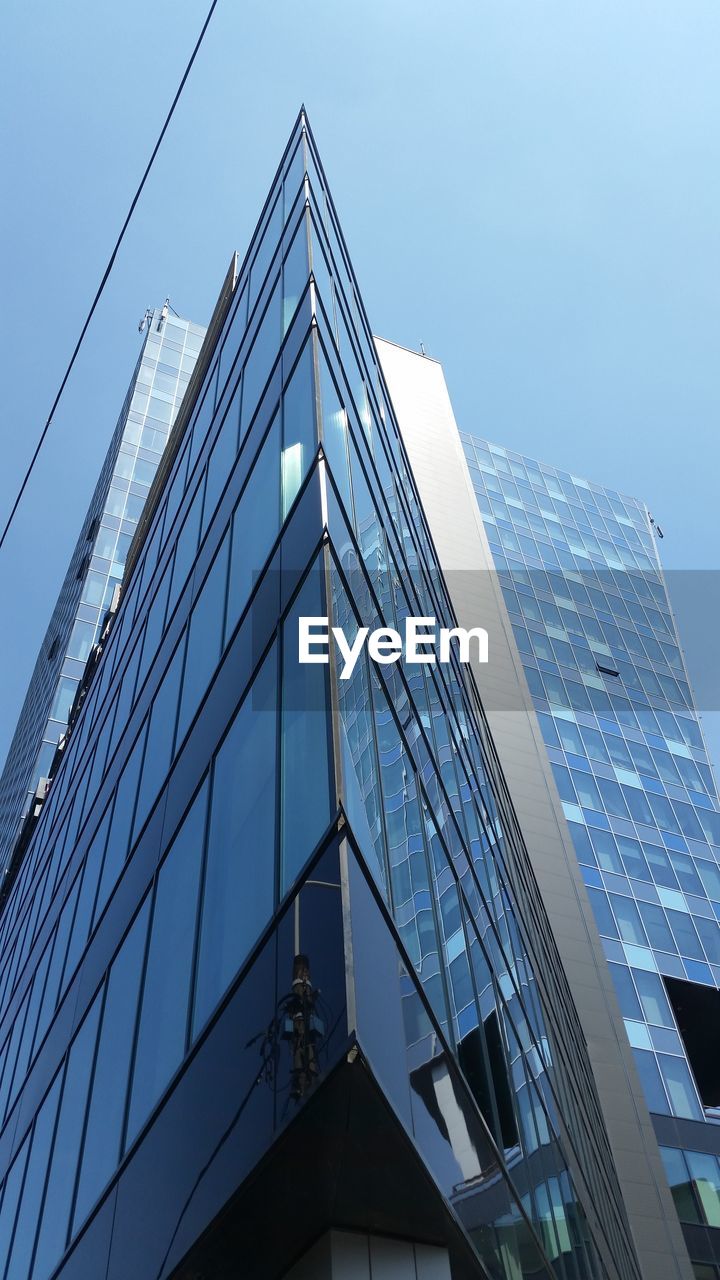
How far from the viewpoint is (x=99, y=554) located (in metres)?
66.2

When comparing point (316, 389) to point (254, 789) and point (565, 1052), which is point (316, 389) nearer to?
point (254, 789)

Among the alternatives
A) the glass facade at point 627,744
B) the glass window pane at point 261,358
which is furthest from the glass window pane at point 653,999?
the glass window pane at point 261,358

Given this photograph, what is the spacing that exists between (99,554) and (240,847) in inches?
2342

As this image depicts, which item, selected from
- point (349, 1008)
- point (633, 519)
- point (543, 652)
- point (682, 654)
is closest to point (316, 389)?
point (349, 1008)

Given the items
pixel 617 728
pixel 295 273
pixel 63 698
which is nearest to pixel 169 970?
pixel 295 273

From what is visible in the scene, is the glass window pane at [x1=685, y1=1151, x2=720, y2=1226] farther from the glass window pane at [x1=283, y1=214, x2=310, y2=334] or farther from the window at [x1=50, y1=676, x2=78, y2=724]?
the window at [x1=50, y1=676, x2=78, y2=724]

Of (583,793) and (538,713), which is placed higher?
(538,713)

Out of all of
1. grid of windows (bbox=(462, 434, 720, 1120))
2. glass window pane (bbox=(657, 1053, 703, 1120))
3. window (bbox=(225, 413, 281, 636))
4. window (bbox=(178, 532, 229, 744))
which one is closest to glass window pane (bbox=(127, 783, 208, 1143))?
window (bbox=(178, 532, 229, 744))

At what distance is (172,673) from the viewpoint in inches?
614

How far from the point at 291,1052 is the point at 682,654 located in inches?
2521

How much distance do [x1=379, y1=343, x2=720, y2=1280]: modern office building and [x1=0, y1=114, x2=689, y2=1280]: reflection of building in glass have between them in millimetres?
18395

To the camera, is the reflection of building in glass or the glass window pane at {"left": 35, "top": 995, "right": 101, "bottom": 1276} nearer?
the reflection of building in glass

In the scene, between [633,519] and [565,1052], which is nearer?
[565,1052]

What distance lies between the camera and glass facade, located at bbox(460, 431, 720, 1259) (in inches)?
1624
